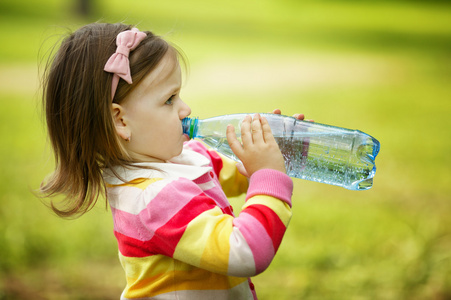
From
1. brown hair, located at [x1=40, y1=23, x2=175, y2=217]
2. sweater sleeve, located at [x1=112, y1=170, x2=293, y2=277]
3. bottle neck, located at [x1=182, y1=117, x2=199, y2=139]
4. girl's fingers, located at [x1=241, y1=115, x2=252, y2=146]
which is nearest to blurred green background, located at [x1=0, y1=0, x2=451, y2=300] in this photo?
brown hair, located at [x1=40, y1=23, x2=175, y2=217]

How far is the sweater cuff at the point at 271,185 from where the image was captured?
114 cm

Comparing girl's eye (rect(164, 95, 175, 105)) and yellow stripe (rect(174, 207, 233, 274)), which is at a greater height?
girl's eye (rect(164, 95, 175, 105))

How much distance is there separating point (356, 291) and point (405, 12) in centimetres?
733

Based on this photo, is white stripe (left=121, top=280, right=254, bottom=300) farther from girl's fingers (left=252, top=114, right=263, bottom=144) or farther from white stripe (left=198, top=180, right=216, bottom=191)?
girl's fingers (left=252, top=114, right=263, bottom=144)

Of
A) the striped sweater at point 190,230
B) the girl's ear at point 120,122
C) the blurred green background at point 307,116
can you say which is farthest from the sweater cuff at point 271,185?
the blurred green background at point 307,116

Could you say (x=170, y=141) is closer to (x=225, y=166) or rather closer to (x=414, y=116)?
(x=225, y=166)

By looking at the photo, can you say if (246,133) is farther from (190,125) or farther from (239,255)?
(239,255)

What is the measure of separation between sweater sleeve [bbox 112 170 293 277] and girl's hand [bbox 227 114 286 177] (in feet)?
0.11

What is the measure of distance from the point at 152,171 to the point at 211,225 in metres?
0.22

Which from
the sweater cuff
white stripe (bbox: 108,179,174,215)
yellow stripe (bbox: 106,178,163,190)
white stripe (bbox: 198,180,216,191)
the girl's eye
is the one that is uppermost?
the girl's eye

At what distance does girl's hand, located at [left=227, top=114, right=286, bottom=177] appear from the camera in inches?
47.4

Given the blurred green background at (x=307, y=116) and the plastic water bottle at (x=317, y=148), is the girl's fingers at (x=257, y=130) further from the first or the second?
the blurred green background at (x=307, y=116)

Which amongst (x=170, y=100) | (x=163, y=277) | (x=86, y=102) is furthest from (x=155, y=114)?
(x=163, y=277)

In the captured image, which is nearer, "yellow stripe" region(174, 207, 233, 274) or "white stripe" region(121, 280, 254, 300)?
"yellow stripe" region(174, 207, 233, 274)
